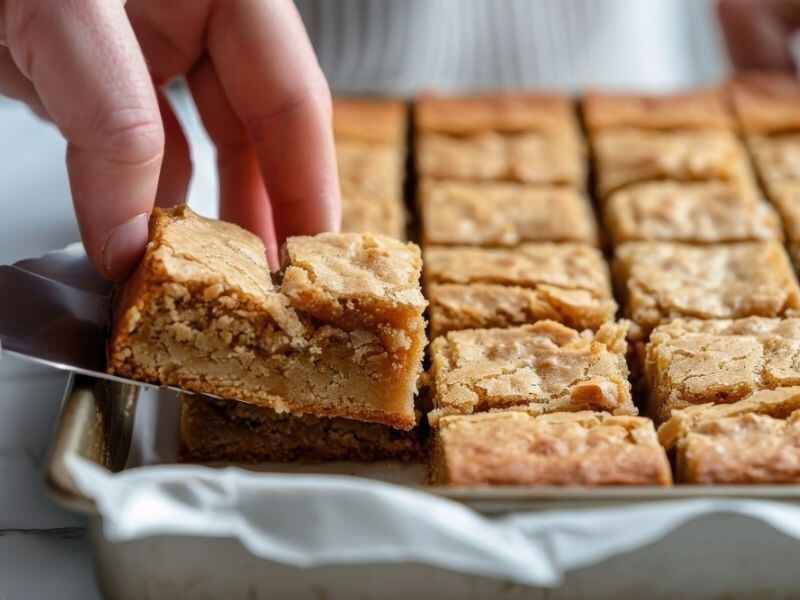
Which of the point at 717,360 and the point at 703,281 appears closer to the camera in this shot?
the point at 717,360

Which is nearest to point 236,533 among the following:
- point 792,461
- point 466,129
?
point 792,461

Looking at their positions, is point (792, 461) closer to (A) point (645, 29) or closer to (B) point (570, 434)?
(B) point (570, 434)

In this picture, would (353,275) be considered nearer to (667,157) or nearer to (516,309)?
(516,309)

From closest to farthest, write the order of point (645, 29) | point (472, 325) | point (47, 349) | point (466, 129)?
1. point (47, 349)
2. point (472, 325)
3. point (466, 129)
4. point (645, 29)

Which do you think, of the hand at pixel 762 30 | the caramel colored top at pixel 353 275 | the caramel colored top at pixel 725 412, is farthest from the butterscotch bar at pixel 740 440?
the hand at pixel 762 30

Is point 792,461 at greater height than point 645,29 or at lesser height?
lesser

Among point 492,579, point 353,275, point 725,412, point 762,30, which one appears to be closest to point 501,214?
point 353,275

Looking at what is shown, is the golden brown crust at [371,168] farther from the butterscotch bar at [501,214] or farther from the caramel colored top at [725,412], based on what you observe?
the caramel colored top at [725,412]
